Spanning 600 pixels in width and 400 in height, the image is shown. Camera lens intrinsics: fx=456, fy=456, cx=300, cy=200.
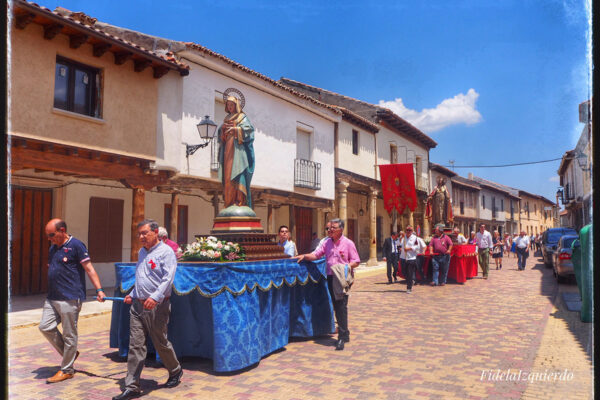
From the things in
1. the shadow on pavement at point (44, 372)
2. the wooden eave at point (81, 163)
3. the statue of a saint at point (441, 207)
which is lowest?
the shadow on pavement at point (44, 372)

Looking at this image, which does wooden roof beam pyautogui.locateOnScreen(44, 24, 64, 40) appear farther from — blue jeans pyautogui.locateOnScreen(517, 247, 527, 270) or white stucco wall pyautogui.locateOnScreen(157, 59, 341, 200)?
blue jeans pyautogui.locateOnScreen(517, 247, 527, 270)

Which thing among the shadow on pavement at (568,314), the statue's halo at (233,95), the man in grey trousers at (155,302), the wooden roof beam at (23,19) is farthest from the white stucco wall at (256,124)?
the shadow on pavement at (568,314)

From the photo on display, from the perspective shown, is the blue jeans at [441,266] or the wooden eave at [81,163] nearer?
the wooden eave at [81,163]

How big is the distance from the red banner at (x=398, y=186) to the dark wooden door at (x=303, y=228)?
151 inches

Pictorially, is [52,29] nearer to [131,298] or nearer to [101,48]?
[101,48]

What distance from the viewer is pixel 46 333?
502cm

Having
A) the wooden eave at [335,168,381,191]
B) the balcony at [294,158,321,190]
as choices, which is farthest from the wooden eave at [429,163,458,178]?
the balcony at [294,158,321,190]

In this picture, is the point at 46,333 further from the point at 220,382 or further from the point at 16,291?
the point at 16,291

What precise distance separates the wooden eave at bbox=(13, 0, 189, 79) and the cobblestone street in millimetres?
5989

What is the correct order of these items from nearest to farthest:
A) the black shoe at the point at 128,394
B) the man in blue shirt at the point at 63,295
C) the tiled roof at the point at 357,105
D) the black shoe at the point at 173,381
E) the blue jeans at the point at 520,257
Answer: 1. the black shoe at the point at 128,394
2. the black shoe at the point at 173,381
3. the man in blue shirt at the point at 63,295
4. the blue jeans at the point at 520,257
5. the tiled roof at the point at 357,105

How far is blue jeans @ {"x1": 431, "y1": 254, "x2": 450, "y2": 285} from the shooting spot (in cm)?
1338

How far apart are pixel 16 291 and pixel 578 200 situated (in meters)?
32.5

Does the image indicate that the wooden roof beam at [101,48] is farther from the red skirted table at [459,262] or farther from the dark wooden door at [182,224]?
the red skirted table at [459,262]

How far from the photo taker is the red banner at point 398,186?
22000 mm
